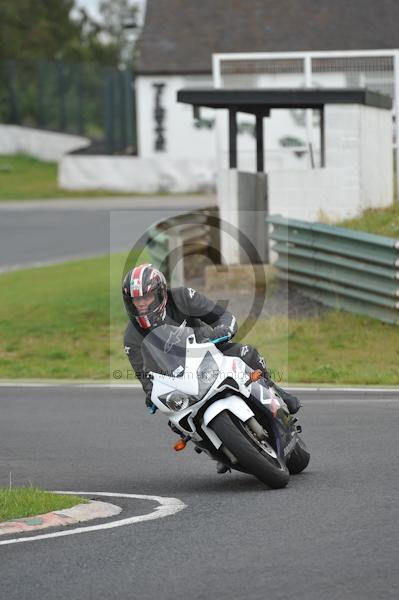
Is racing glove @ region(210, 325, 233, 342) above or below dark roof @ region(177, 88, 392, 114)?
below

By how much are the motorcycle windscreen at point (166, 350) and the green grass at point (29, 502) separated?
0.99 m

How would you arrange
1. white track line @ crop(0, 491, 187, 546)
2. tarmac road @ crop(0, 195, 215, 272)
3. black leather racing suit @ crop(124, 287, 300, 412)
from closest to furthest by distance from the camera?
white track line @ crop(0, 491, 187, 546)
black leather racing suit @ crop(124, 287, 300, 412)
tarmac road @ crop(0, 195, 215, 272)

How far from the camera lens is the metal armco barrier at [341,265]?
1767cm

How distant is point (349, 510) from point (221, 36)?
4338cm

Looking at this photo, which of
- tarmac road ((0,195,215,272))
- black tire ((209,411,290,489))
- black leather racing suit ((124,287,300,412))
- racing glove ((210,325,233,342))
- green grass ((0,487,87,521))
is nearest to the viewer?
green grass ((0,487,87,521))

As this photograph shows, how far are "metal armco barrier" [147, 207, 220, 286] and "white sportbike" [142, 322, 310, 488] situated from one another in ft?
39.9

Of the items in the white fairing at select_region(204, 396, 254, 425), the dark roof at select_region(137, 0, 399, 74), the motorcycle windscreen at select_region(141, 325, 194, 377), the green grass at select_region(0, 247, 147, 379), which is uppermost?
the dark roof at select_region(137, 0, 399, 74)

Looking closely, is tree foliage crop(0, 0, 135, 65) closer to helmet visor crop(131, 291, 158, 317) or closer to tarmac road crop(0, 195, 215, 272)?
tarmac road crop(0, 195, 215, 272)

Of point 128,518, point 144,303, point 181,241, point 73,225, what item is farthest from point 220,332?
point 73,225

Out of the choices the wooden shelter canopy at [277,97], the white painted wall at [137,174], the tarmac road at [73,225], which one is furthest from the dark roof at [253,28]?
the wooden shelter canopy at [277,97]

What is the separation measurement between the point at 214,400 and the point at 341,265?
385 inches

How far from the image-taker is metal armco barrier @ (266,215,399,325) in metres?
17.7

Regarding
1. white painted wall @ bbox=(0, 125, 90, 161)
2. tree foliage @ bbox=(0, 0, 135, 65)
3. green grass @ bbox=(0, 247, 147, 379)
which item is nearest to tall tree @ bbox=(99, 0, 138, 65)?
tree foliage @ bbox=(0, 0, 135, 65)

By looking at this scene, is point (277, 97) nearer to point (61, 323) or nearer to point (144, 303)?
point (61, 323)
